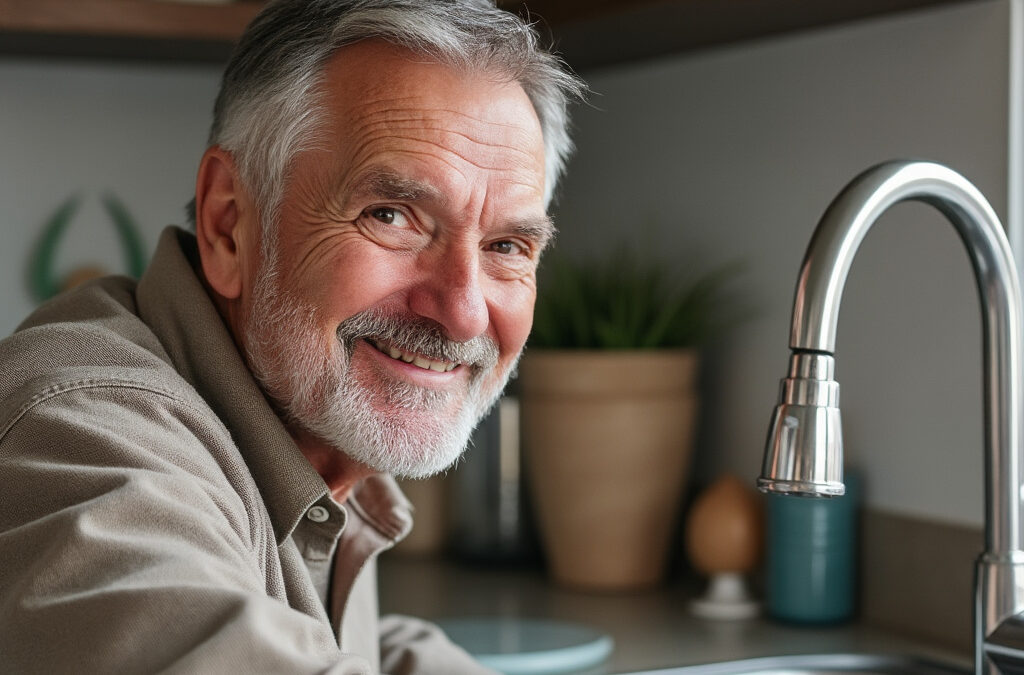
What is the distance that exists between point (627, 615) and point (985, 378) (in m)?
0.67

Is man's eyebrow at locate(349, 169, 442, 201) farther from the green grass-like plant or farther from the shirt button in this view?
the green grass-like plant

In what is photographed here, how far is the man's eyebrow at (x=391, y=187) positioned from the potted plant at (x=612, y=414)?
2.35 feet

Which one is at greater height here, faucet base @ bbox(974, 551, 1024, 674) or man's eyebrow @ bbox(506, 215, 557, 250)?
man's eyebrow @ bbox(506, 215, 557, 250)

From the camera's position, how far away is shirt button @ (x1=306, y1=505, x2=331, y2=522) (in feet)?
3.29

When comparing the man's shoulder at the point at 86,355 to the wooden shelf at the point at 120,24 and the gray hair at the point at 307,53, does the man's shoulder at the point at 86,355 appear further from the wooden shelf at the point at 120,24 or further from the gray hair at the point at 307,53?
the wooden shelf at the point at 120,24

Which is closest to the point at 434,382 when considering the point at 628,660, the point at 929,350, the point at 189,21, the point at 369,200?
the point at 369,200

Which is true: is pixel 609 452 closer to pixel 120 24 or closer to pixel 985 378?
pixel 985 378

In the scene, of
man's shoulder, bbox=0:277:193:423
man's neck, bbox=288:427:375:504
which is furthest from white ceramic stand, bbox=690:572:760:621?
man's shoulder, bbox=0:277:193:423

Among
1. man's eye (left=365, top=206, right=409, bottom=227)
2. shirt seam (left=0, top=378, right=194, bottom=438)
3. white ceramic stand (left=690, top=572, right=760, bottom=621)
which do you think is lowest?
white ceramic stand (left=690, top=572, right=760, bottom=621)

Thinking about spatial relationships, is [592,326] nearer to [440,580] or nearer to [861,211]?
[440,580]

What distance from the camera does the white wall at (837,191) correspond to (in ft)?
4.77

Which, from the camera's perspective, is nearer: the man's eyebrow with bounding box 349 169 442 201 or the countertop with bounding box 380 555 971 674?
the man's eyebrow with bounding box 349 169 442 201

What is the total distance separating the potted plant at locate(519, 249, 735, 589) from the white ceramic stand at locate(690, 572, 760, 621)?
0.13m

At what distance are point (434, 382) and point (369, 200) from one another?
164mm
